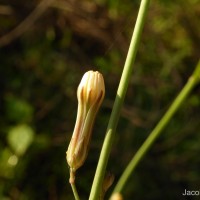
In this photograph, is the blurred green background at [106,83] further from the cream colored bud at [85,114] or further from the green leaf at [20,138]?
the cream colored bud at [85,114]

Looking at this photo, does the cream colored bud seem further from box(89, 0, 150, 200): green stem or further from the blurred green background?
the blurred green background

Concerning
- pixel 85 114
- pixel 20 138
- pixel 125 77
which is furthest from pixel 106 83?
pixel 125 77

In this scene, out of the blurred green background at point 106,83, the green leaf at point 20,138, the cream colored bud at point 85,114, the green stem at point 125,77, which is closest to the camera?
the green stem at point 125,77

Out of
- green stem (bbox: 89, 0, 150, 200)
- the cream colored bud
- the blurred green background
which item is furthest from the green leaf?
green stem (bbox: 89, 0, 150, 200)

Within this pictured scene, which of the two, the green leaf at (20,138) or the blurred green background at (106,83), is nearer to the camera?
the green leaf at (20,138)

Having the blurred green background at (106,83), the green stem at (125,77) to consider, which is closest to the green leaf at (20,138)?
the blurred green background at (106,83)

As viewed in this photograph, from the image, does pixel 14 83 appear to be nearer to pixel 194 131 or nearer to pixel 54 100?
pixel 54 100
